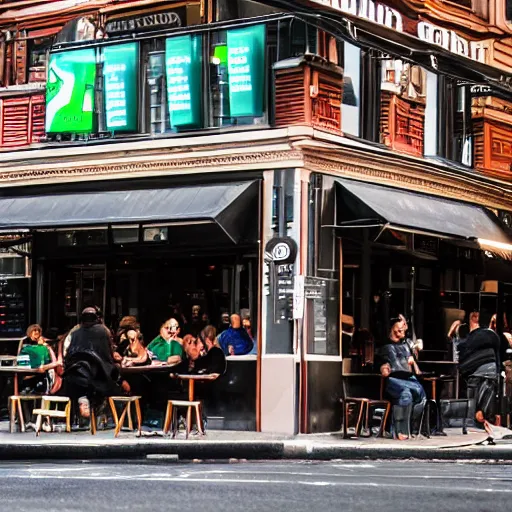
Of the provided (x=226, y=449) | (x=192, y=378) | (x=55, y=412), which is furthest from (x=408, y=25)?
(x=55, y=412)

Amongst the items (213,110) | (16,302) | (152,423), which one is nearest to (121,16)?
(213,110)

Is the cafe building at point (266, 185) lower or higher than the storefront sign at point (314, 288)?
higher

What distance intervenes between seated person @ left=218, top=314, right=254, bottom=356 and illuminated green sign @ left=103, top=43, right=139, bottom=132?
11.8 feet

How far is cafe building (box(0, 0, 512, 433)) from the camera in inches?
821

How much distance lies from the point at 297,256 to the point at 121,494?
9.72 meters

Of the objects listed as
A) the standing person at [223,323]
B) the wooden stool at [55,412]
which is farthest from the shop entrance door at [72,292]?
the wooden stool at [55,412]

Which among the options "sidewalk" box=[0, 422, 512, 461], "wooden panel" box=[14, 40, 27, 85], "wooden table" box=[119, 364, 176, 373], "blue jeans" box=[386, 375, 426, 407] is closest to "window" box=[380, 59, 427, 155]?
"blue jeans" box=[386, 375, 426, 407]

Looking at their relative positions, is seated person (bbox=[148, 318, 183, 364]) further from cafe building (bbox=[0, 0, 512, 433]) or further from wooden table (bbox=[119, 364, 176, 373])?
cafe building (bbox=[0, 0, 512, 433])

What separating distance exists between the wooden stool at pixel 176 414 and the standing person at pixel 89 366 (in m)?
0.83

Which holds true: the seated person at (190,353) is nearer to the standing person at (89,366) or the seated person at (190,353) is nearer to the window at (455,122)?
the standing person at (89,366)

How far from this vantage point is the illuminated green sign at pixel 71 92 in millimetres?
23203

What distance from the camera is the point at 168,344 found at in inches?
835

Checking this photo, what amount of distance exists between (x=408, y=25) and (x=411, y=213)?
386cm

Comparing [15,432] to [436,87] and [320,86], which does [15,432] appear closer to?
[320,86]
